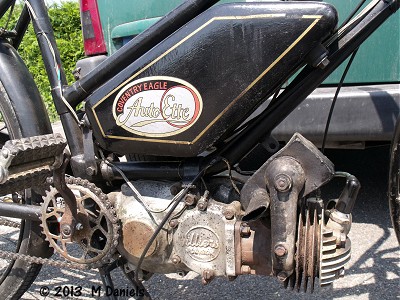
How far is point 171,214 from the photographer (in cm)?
167

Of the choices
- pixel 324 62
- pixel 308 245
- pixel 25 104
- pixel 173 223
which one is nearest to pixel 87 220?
pixel 173 223

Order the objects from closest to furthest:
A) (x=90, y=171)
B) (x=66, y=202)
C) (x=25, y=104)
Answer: (x=66, y=202) → (x=90, y=171) → (x=25, y=104)

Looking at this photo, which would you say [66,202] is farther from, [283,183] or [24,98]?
[283,183]

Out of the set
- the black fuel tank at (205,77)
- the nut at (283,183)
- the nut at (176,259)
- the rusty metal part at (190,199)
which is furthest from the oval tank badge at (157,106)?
the nut at (176,259)

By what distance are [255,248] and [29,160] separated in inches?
31.7

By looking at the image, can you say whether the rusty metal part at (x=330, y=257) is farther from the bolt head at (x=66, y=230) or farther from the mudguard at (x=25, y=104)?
the mudguard at (x=25, y=104)

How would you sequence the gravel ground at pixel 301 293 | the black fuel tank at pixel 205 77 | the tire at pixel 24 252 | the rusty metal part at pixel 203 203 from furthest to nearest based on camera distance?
the gravel ground at pixel 301 293 → the tire at pixel 24 252 → the rusty metal part at pixel 203 203 → the black fuel tank at pixel 205 77

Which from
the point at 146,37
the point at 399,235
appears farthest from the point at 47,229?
the point at 399,235

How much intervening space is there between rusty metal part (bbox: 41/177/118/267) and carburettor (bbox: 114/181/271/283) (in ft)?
0.21

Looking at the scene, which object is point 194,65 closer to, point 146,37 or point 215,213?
point 146,37

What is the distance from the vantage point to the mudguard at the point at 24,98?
1845 millimetres

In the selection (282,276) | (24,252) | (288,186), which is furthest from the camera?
(24,252)

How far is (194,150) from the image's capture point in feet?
5.21

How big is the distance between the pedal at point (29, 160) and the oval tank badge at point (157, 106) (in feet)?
0.79
